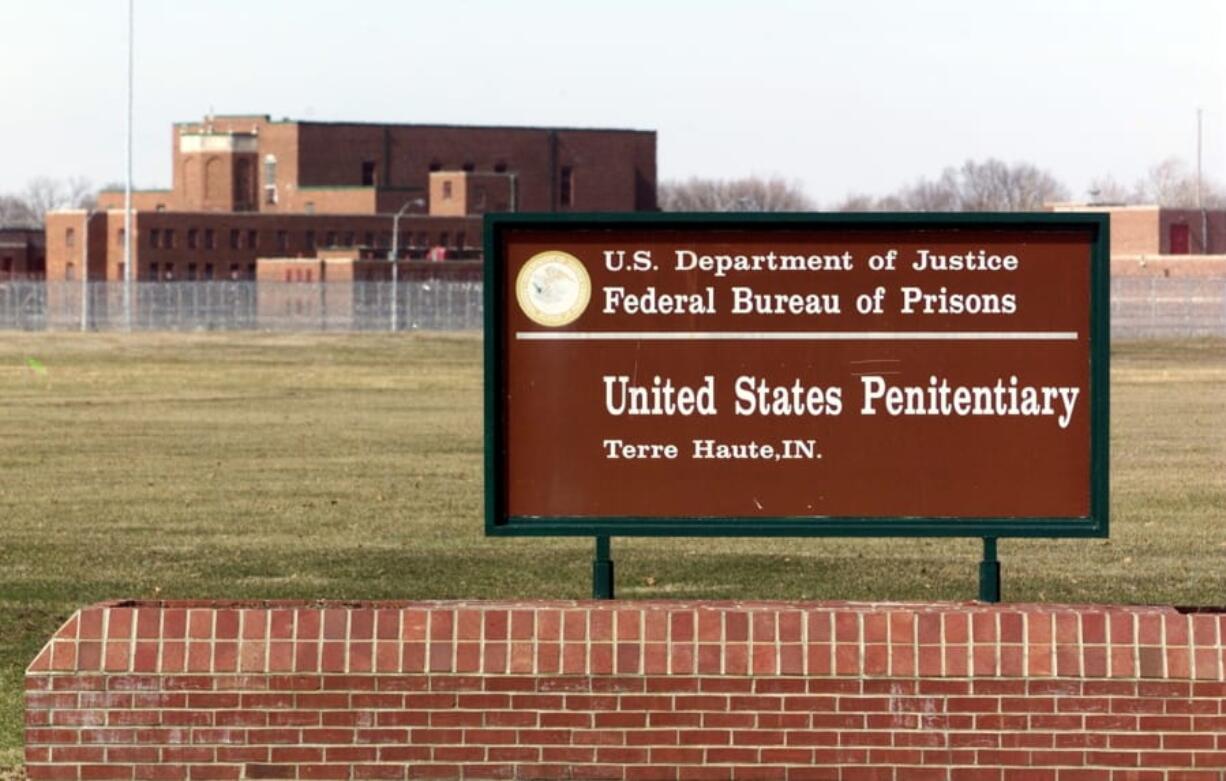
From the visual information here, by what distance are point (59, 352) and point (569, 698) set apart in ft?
199

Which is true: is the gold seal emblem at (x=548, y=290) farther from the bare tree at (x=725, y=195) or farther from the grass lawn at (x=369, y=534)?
the bare tree at (x=725, y=195)

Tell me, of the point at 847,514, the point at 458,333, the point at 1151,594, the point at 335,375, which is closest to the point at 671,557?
the point at 1151,594

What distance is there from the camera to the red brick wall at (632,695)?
7.48 metres

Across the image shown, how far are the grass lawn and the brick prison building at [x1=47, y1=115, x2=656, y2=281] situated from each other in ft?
264

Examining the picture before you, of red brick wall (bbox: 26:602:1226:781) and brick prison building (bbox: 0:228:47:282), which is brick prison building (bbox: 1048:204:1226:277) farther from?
red brick wall (bbox: 26:602:1226:781)

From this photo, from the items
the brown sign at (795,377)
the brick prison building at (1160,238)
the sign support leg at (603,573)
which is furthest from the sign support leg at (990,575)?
the brick prison building at (1160,238)

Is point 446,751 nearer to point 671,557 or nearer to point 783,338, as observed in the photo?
point 783,338

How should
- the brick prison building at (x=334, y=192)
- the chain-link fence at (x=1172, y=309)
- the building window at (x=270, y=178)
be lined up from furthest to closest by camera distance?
the building window at (x=270, y=178)
the brick prison building at (x=334, y=192)
the chain-link fence at (x=1172, y=309)

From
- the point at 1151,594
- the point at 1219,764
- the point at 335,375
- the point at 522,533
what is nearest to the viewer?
the point at 1219,764

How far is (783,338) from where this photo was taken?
8047mm

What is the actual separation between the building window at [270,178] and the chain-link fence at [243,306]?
91.1 ft

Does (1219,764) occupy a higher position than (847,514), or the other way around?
(847,514)

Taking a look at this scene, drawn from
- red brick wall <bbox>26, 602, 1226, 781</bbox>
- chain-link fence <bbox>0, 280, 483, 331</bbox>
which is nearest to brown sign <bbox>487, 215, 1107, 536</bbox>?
red brick wall <bbox>26, 602, 1226, 781</bbox>

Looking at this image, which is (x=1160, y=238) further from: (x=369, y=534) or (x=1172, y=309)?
(x=369, y=534)
